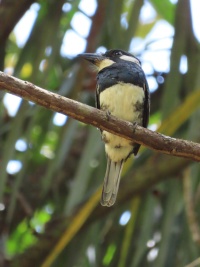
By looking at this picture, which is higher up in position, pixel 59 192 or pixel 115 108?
pixel 115 108

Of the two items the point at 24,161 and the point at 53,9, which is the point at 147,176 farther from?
the point at 53,9

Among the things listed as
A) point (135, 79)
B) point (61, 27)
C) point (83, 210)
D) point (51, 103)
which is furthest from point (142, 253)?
point (61, 27)

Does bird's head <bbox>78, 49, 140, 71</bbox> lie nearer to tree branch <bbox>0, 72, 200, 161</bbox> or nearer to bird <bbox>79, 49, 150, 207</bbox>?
bird <bbox>79, 49, 150, 207</bbox>

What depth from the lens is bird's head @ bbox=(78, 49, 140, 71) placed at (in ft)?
11.5

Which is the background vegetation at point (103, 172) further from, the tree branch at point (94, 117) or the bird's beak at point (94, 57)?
the tree branch at point (94, 117)


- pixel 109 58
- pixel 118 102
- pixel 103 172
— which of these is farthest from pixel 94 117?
pixel 109 58

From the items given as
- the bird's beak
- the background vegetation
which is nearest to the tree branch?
the background vegetation

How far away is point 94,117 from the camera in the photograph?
2.47 metres

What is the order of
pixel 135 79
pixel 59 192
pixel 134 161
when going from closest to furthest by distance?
pixel 135 79 → pixel 134 161 → pixel 59 192

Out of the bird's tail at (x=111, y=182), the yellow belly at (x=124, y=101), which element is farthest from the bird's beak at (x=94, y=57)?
the bird's tail at (x=111, y=182)

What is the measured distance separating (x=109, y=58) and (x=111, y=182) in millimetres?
728

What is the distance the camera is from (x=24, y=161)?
127 inches

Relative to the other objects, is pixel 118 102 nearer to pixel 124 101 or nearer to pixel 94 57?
pixel 124 101

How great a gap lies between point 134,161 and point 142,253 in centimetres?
57
